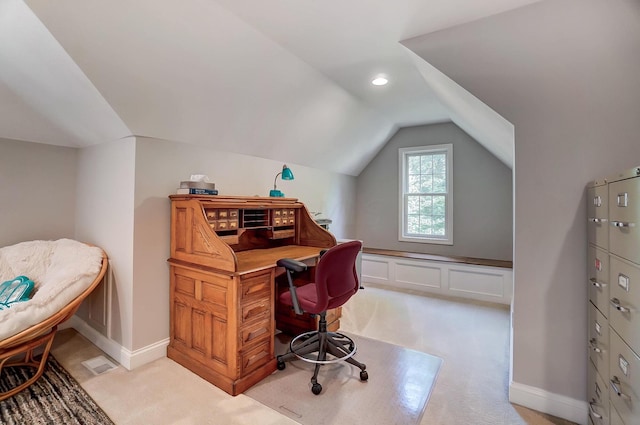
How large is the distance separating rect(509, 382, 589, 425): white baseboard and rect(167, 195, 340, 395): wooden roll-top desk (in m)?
1.60

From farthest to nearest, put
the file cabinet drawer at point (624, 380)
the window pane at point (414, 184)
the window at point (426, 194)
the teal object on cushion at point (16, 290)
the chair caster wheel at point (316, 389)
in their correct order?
the window pane at point (414, 184) < the window at point (426, 194) < the teal object on cushion at point (16, 290) < the chair caster wheel at point (316, 389) < the file cabinet drawer at point (624, 380)

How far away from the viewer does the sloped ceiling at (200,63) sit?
5.45ft

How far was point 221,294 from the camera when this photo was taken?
2.02 meters

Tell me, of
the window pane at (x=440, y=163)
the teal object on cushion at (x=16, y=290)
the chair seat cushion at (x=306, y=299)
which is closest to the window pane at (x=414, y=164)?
the window pane at (x=440, y=163)

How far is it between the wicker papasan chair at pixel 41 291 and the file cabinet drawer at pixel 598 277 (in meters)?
3.27

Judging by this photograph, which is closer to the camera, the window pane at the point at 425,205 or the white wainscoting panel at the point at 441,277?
the white wainscoting panel at the point at 441,277

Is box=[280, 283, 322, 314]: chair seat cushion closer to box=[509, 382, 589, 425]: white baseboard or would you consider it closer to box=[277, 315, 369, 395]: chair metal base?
box=[277, 315, 369, 395]: chair metal base

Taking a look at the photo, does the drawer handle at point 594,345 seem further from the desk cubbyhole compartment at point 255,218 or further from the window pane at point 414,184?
the window pane at point 414,184

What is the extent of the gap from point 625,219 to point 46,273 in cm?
383

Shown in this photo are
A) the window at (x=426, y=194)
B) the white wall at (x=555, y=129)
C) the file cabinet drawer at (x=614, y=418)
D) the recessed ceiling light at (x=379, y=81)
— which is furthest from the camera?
the window at (x=426, y=194)

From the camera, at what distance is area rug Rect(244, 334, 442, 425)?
5.76 feet

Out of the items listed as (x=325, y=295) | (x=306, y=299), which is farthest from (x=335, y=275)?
(x=306, y=299)

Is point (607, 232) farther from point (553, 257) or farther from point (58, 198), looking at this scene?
point (58, 198)

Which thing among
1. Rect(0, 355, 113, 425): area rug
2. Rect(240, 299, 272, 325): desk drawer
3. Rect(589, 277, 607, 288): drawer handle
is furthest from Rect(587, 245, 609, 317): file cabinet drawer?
Rect(0, 355, 113, 425): area rug
